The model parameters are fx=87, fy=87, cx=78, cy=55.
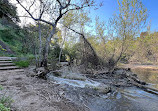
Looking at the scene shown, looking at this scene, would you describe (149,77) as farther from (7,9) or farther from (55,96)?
(7,9)

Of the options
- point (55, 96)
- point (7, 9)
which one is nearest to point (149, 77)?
point (55, 96)

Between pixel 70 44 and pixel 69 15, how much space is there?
589 cm

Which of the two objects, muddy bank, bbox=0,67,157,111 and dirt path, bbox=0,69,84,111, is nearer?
dirt path, bbox=0,69,84,111

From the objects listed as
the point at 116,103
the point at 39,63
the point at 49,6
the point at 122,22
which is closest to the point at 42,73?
the point at 39,63

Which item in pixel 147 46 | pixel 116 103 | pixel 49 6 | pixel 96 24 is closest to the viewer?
pixel 116 103

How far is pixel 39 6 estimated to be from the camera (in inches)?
250

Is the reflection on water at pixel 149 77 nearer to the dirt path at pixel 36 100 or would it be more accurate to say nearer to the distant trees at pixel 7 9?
Result: the dirt path at pixel 36 100

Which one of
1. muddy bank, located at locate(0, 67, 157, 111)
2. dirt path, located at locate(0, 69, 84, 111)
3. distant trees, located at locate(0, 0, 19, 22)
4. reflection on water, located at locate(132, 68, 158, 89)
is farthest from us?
distant trees, located at locate(0, 0, 19, 22)

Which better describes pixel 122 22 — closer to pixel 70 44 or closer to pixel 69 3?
pixel 69 3

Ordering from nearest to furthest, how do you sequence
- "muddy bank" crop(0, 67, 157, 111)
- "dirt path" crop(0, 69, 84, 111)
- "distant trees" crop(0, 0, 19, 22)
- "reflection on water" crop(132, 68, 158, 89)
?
1. "dirt path" crop(0, 69, 84, 111)
2. "muddy bank" crop(0, 67, 157, 111)
3. "reflection on water" crop(132, 68, 158, 89)
4. "distant trees" crop(0, 0, 19, 22)

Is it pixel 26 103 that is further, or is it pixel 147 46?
pixel 147 46

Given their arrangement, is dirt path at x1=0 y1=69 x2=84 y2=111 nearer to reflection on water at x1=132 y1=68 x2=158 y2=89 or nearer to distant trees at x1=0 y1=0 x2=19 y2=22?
distant trees at x1=0 y1=0 x2=19 y2=22

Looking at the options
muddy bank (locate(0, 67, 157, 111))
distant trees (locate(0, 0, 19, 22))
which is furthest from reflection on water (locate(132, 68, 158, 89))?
distant trees (locate(0, 0, 19, 22))

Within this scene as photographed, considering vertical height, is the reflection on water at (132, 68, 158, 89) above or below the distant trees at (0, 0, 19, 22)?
below
